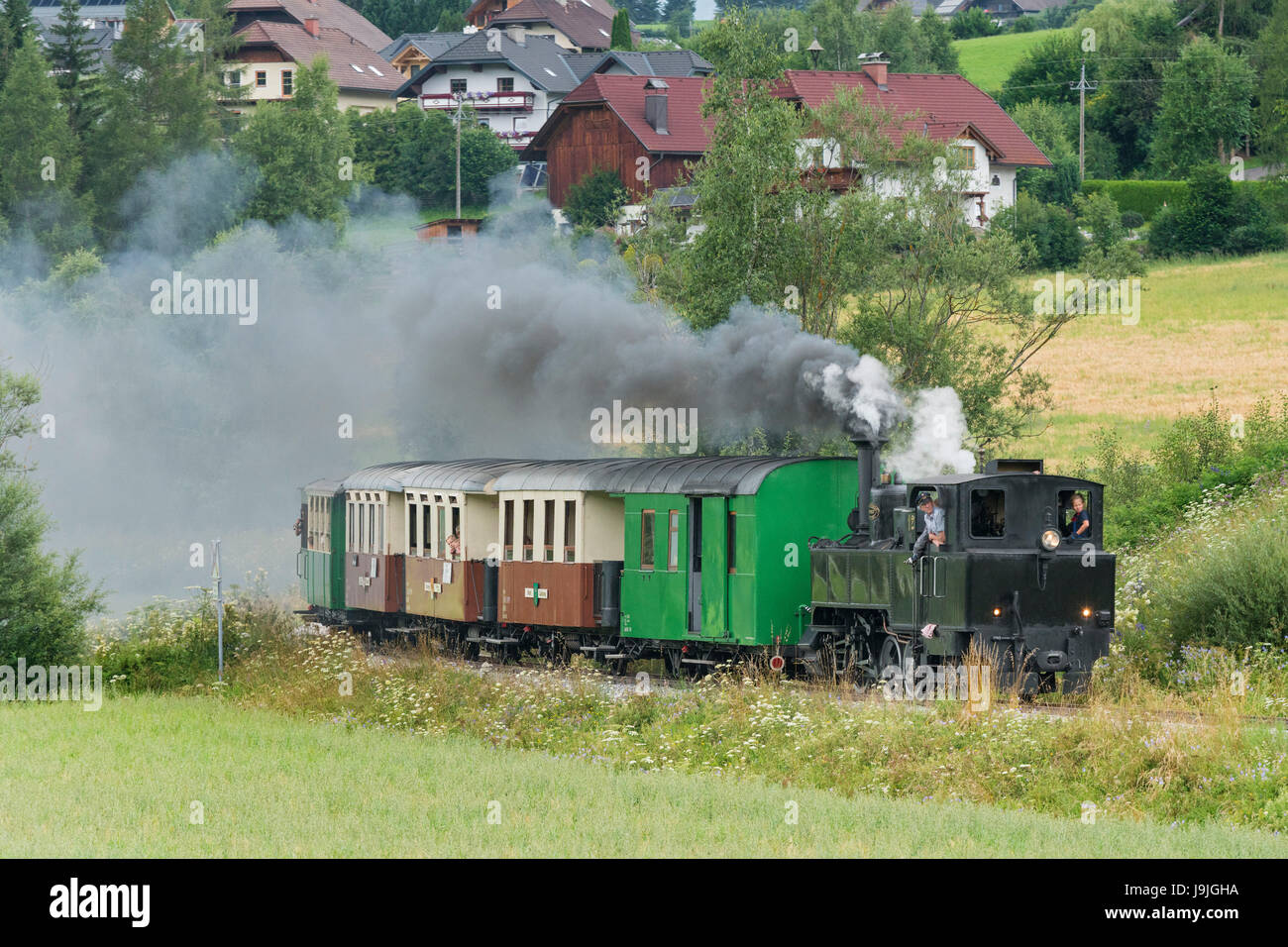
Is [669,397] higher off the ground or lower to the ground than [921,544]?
higher

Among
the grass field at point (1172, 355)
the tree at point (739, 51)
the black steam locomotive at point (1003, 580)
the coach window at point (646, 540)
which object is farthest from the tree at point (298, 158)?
the black steam locomotive at point (1003, 580)

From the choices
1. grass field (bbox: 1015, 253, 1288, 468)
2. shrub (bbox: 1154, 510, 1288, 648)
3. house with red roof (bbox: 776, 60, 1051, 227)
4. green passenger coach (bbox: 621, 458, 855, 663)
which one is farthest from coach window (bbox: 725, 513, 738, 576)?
house with red roof (bbox: 776, 60, 1051, 227)

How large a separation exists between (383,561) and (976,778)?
16.0m

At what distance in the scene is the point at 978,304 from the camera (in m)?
33.6

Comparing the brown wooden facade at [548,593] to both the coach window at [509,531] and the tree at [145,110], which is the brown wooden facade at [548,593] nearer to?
the coach window at [509,531]

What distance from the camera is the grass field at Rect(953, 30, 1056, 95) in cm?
12100

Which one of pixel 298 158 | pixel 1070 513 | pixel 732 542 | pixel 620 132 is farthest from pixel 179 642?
pixel 620 132

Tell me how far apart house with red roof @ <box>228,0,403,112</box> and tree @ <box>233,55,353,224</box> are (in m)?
33.0

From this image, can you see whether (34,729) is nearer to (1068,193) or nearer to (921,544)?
(921,544)

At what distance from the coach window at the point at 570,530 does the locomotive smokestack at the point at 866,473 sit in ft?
16.7

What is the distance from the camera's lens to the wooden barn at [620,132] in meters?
77.8

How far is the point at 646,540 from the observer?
74.6 feet

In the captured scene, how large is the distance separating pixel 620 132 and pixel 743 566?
2386 inches

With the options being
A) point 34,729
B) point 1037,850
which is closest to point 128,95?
point 34,729
